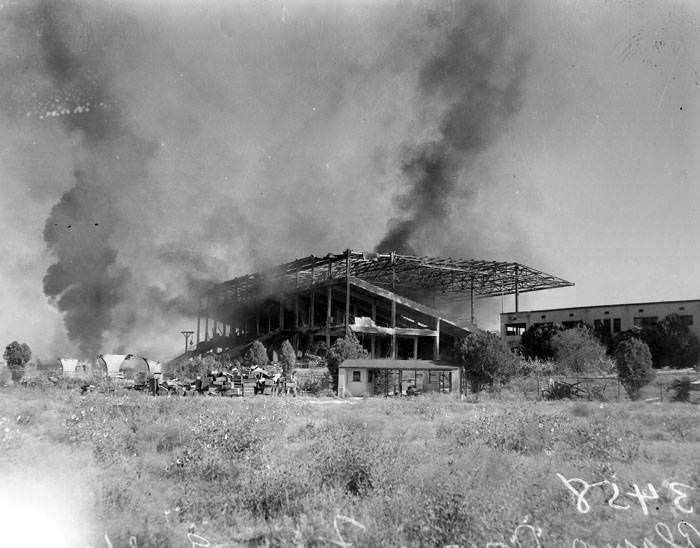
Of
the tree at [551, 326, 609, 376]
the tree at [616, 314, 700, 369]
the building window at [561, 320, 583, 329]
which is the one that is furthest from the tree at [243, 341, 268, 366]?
the tree at [616, 314, 700, 369]

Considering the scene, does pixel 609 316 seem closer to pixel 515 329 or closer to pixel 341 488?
pixel 515 329

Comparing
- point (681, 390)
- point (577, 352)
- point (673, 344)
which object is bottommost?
point (681, 390)

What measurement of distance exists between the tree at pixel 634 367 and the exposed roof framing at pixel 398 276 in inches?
990

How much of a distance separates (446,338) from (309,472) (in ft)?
182

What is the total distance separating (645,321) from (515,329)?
13183 millimetres

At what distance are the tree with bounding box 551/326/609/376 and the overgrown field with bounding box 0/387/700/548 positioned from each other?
86.9ft

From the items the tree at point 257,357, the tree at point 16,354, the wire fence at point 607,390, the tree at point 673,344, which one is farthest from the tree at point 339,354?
the tree at point 16,354

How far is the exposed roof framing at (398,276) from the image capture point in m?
53.3

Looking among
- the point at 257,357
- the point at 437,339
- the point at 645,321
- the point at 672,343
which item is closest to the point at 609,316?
the point at 645,321

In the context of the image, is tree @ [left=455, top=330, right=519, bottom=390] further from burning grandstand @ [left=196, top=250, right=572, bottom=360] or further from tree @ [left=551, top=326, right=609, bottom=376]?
burning grandstand @ [left=196, top=250, right=572, bottom=360]

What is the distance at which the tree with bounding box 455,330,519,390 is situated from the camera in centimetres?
3149

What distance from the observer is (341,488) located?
27.3 feet

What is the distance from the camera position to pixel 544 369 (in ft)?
130

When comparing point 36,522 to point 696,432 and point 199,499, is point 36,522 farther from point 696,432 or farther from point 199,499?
point 696,432
